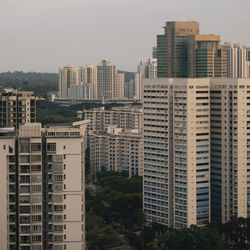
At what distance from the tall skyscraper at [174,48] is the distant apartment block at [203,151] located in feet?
78.4

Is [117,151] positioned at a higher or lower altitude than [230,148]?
lower

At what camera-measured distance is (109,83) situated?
295 ft

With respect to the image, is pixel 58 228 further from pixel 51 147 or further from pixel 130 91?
pixel 130 91

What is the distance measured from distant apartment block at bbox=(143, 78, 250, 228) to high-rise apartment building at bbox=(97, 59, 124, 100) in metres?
60.6

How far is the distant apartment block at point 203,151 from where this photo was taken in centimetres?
2770

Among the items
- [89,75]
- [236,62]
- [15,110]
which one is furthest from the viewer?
[89,75]

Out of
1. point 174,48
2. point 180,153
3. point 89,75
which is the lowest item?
point 180,153

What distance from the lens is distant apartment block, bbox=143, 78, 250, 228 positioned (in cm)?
2770

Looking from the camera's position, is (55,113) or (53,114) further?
(55,113)

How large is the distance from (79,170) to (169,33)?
113 ft

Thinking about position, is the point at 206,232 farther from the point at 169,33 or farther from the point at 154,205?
the point at 169,33

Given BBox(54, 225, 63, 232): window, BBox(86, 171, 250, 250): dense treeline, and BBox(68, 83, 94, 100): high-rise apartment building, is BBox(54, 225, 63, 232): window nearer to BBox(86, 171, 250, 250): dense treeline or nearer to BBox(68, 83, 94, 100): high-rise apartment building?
BBox(86, 171, 250, 250): dense treeline

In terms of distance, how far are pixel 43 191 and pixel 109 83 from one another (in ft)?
233

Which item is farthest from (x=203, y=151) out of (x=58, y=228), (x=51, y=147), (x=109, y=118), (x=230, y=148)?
(x=109, y=118)
